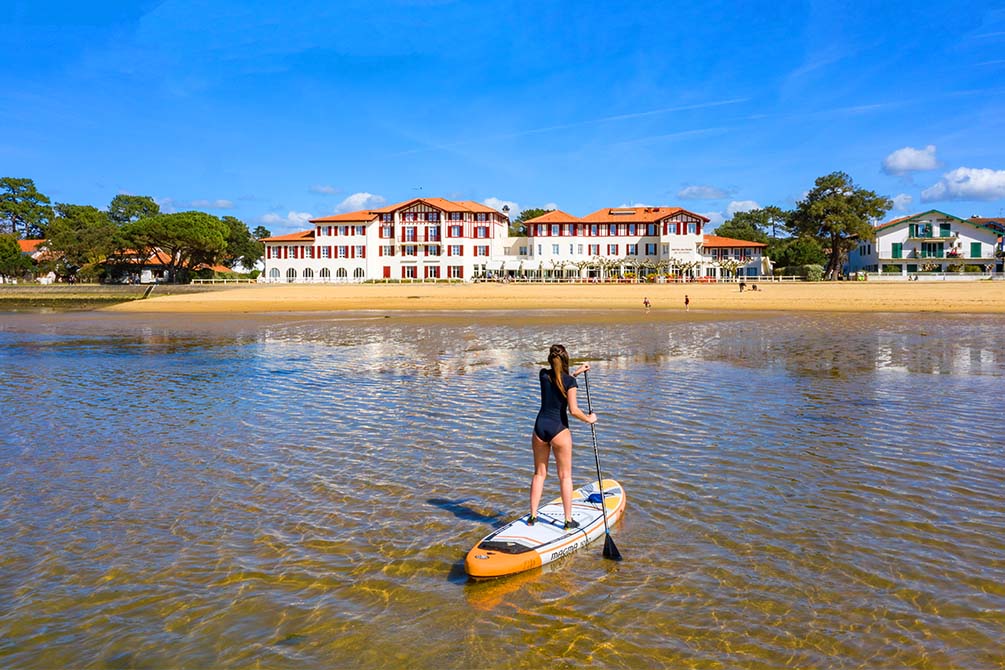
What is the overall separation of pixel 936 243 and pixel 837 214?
51.0 feet

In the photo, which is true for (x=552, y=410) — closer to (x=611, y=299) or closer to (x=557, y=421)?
(x=557, y=421)

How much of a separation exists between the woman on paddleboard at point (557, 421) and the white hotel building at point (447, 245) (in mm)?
78866

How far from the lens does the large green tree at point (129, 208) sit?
126 meters

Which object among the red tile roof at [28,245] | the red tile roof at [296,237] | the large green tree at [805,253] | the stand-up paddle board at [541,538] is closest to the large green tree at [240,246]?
the red tile roof at [296,237]

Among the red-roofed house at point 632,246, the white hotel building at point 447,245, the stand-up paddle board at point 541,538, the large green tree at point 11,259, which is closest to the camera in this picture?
the stand-up paddle board at point 541,538

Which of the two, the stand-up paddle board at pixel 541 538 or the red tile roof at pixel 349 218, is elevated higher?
the red tile roof at pixel 349 218

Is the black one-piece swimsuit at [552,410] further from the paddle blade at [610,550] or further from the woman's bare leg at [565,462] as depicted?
the paddle blade at [610,550]

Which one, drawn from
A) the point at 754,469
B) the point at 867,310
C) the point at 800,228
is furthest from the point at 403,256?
the point at 754,469

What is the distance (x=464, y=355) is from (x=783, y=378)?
9999 mm

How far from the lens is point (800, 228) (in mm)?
81438

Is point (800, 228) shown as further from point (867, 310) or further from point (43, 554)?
point (43, 554)

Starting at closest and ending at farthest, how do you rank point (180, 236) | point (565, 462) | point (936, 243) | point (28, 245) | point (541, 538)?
point (541, 538)
point (565, 462)
point (180, 236)
point (936, 243)
point (28, 245)

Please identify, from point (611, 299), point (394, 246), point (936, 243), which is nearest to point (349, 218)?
point (394, 246)

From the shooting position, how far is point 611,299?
2019 inches
